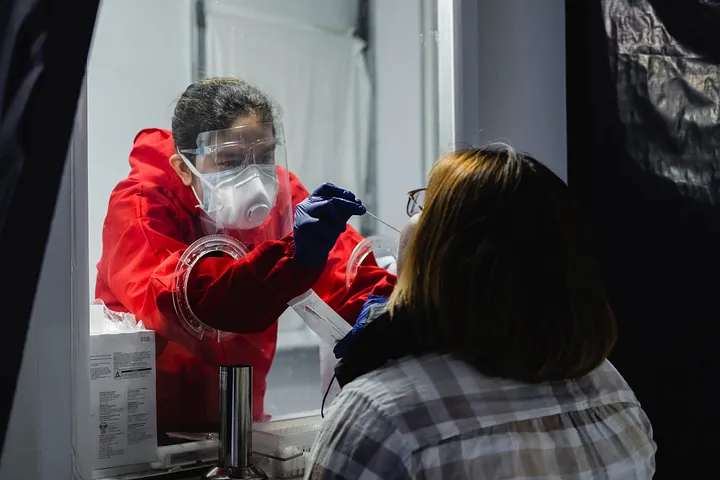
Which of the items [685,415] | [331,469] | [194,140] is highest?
[194,140]

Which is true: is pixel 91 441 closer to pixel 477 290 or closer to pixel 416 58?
pixel 477 290

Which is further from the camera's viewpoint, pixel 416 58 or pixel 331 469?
pixel 416 58

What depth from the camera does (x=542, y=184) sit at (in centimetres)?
92

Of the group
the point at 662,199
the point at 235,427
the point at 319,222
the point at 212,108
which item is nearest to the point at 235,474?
the point at 235,427

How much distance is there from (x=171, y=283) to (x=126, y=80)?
16.3 inches

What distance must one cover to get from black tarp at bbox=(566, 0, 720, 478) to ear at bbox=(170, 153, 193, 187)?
101 cm

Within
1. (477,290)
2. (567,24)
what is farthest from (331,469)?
(567,24)

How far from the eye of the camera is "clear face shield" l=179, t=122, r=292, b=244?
1398 millimetres

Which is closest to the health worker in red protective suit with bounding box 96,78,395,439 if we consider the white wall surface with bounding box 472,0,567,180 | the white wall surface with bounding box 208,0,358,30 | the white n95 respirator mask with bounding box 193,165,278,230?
the white n95 respirator mask with bounding box 193,165,278,230

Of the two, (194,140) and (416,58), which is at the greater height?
(416,58)

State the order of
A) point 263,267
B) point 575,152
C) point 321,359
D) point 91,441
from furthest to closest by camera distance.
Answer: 1. point 575,152
2. point 321,359
3. point 263,267
4. point 91,441

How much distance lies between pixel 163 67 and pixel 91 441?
0.72m

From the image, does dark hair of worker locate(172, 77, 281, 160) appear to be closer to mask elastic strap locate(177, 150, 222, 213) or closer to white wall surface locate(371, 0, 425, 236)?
mask elastic strap locate(177, 150, 222, 213)

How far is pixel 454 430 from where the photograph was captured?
855 mm
